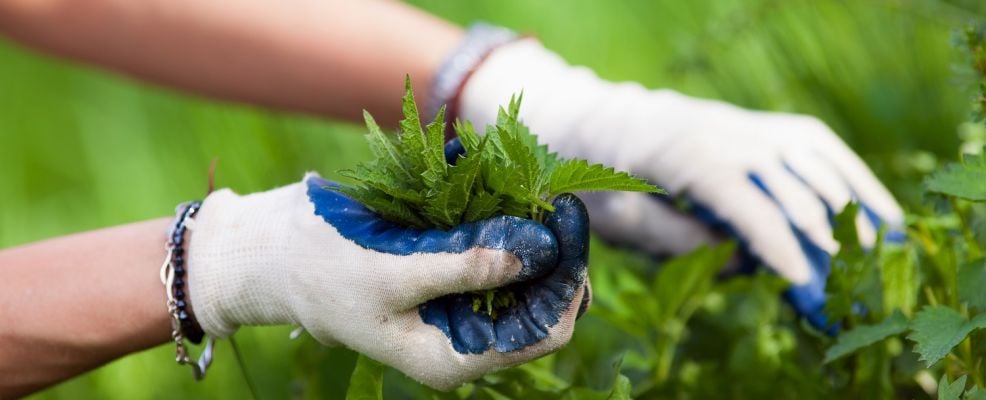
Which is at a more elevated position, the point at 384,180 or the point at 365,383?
the point at 384,180

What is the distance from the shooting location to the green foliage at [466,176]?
100 centimetres

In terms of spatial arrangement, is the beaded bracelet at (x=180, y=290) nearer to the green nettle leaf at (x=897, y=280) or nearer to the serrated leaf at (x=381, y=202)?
the serrated leaf at (x=381, y=202)

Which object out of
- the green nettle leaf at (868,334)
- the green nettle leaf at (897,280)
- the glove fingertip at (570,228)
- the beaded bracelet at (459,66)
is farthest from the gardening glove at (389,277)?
the beaded bracelet at (459,66)

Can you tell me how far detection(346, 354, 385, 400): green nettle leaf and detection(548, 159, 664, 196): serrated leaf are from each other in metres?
0.28

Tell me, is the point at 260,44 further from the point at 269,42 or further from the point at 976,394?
the point at 976,394

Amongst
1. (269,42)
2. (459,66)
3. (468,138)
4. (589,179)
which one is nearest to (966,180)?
(589,179)

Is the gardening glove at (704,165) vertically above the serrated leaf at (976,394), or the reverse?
the serrated leaf at (976,394)

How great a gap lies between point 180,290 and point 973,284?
0.88m

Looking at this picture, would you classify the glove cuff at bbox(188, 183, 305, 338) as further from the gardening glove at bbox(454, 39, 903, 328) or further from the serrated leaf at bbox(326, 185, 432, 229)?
the gardening glove at bbox(454, 39, 903, 328)

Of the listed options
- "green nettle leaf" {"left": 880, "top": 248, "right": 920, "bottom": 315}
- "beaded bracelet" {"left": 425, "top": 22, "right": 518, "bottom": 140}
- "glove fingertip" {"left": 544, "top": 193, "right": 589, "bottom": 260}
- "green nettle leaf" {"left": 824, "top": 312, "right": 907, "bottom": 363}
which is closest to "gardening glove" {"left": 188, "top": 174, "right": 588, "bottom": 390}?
"glove fingertip" {"left": 544, "top": 193, "right": 589, "bottom": 260}

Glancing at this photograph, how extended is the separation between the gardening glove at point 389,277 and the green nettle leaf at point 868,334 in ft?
1.03

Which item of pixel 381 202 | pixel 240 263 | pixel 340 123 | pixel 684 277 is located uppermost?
pixel 381 202

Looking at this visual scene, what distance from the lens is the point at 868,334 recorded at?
1.17 metres

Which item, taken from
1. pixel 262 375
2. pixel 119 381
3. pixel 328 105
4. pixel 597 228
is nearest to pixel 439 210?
pixel 597 228
